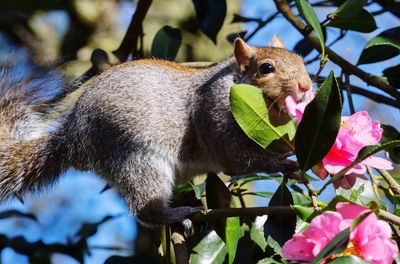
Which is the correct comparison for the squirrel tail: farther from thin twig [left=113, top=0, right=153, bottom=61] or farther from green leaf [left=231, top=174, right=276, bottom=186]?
green leaf [left=231, top=174, right=276, bottom=186]

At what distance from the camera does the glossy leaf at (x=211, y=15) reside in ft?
6.08

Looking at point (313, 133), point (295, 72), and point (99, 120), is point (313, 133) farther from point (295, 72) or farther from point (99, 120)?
point (99, 120)

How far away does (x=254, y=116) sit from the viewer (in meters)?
1.00

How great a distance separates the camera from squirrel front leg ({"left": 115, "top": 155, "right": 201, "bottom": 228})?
1537 millimetres

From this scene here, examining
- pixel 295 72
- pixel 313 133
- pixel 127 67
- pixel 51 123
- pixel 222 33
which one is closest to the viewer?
pixel 313 133

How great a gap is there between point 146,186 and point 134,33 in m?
0.63

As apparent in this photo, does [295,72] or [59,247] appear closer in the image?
[295,72]

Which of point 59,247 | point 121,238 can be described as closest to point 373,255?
point 59,247

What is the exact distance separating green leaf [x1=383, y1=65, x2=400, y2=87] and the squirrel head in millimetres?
234

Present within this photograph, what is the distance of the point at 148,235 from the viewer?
7.22 feet

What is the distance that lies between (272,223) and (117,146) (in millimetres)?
630

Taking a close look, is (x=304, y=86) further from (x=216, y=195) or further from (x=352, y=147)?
(x=352, y=147)

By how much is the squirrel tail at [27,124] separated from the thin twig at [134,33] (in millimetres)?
249

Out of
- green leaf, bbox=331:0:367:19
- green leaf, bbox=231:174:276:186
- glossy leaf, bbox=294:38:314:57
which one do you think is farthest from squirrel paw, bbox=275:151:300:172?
glossy leaf, bbox=294:38:314:57
